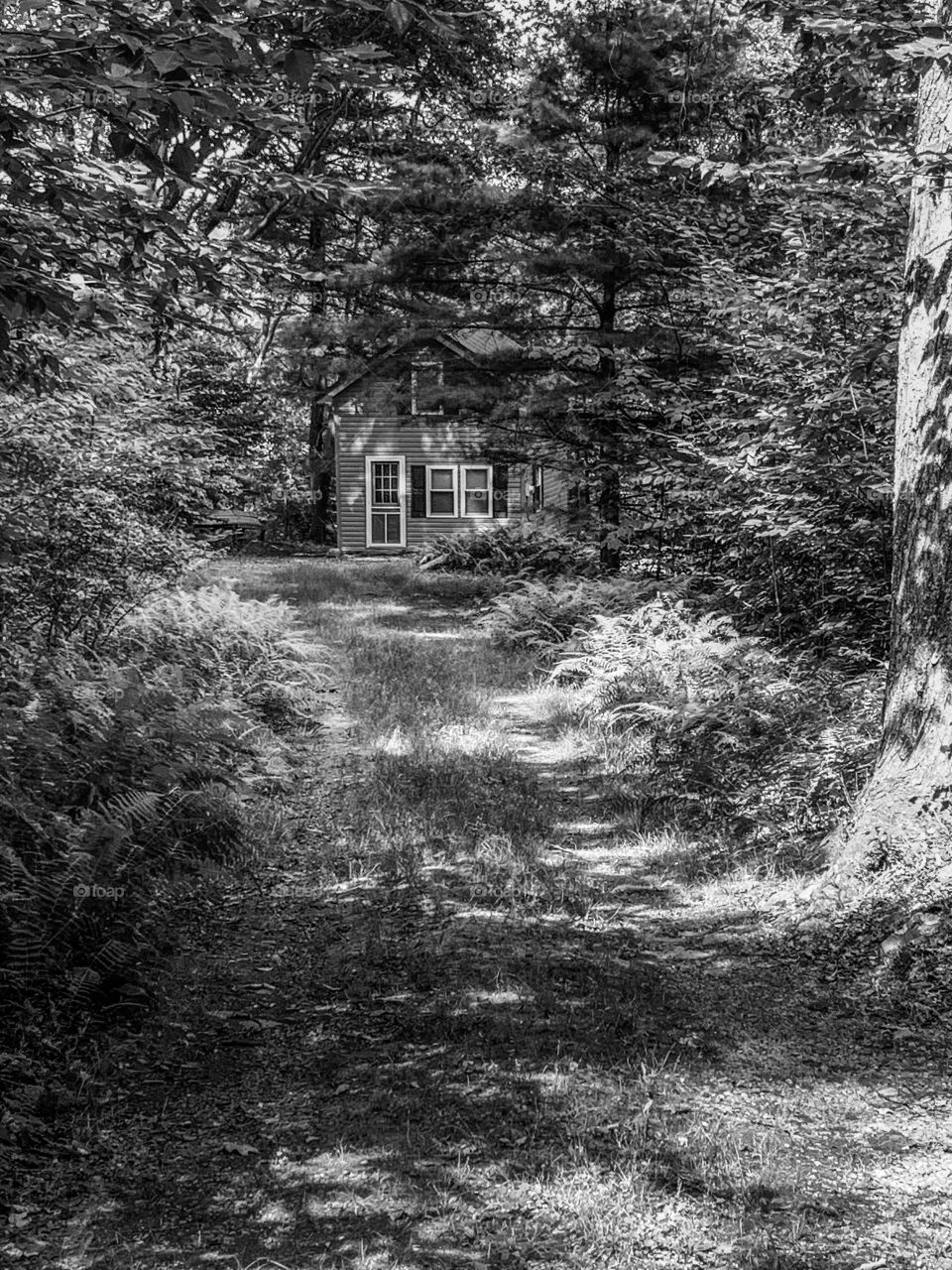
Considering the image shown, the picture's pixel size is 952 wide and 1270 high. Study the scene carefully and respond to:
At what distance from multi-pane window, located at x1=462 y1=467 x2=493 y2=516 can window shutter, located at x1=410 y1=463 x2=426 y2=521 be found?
47.4 inches

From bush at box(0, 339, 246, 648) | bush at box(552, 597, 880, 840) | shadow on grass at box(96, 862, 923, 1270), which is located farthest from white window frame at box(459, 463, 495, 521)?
shadow on grass at box(96, 862, 923, 1270)

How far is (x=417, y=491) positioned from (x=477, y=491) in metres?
1.77

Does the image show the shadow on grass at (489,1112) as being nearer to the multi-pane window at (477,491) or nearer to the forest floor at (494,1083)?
the forest floor at (494,1083)

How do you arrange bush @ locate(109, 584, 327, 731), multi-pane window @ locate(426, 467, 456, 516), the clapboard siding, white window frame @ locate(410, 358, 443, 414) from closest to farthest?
bush @ locate(109, 584, 327, 731), white window frame @ locate(410, 358, 443, 414), the clapboard siding, multi-pane window @ locate(426, 467, 456, 516)

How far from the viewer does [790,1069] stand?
3.73m

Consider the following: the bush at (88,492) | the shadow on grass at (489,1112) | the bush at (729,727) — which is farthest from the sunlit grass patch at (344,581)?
the shadow on grass at (489,1112)

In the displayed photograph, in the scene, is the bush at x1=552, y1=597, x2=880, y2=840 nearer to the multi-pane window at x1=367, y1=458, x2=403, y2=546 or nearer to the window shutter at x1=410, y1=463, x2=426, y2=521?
the window shutter at x1=410, y1=463, x2=426, y2=521

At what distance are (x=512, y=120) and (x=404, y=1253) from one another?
556 inches

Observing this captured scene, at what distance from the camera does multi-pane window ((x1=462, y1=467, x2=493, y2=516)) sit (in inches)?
1159

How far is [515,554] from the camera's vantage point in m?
21.5

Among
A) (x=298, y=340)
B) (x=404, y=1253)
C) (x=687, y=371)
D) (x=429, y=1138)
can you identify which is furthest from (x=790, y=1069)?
(x=298, y=340)

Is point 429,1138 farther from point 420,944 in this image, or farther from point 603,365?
point 603,365

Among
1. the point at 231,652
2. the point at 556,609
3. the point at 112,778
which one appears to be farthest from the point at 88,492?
the point at 556,609

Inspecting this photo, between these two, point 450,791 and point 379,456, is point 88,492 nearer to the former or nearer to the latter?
point 450,791
